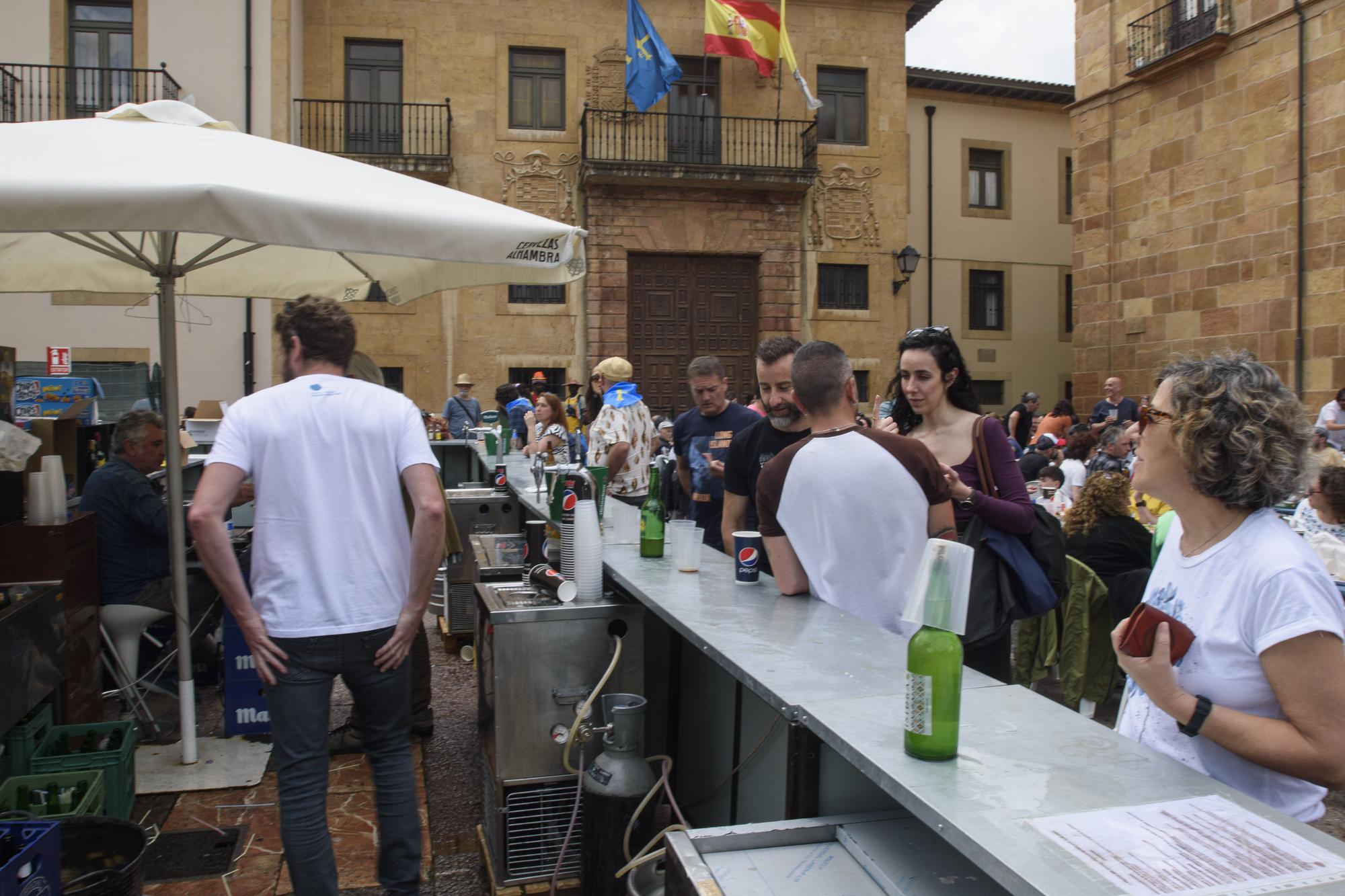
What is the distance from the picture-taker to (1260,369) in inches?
73.4

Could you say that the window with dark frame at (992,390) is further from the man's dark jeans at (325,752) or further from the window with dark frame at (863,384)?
the man's dark jeans at (325,752)

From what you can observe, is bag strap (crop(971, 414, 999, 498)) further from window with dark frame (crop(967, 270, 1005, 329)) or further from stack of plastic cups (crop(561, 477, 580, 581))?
window with dark frame (crop(967, 270, 1005, 329))

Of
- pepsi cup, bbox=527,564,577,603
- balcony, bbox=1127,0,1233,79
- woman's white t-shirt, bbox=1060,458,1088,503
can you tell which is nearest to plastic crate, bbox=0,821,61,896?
pepsi cup, bbox=527,564,577,603

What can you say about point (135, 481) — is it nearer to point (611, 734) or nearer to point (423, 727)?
point (423, 727)

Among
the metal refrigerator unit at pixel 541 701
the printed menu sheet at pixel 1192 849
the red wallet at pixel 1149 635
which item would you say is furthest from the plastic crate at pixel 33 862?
the red wallet at pixel 1149 635

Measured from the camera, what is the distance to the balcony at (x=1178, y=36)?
15.2 meters

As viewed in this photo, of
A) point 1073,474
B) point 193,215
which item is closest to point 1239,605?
point 193,215

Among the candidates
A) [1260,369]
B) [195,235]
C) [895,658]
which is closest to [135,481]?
[195,235]

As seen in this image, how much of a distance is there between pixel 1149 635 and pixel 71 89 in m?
21.0

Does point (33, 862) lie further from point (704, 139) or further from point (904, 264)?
point (704, 139)

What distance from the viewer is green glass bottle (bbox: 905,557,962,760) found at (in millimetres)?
1596

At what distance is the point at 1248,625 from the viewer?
5.61ft

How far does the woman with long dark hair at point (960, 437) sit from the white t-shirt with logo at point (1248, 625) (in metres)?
1.28

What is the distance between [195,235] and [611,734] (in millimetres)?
3895
